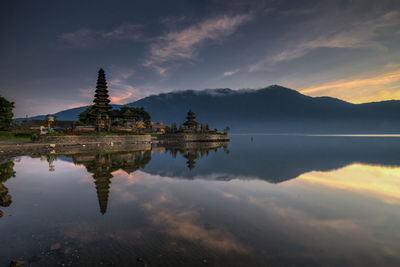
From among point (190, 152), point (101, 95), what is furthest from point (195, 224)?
point (101, 95)

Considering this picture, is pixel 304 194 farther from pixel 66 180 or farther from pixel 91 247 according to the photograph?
pixel 66 180

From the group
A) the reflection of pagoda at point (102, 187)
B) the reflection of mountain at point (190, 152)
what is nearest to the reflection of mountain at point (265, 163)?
the reflection of mountain at point (190, 152)

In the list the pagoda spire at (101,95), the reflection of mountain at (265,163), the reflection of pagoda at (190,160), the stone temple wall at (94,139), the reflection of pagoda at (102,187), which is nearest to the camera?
the reflection of pagoda at (102,187)

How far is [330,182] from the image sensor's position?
14.5m

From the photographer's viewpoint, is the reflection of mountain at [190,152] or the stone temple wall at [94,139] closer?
the reflection of mountain at [190,152]

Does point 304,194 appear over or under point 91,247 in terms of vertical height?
under


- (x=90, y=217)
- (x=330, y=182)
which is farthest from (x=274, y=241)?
(x=330, y=182)

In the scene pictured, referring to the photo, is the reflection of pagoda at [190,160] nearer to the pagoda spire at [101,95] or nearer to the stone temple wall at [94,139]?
the stone temple wall at [94,139]

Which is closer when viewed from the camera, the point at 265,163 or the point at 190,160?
the point at 265,163

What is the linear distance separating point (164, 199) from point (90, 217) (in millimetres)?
3503

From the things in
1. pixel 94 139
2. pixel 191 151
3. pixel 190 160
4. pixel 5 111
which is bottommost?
pixel 191 151

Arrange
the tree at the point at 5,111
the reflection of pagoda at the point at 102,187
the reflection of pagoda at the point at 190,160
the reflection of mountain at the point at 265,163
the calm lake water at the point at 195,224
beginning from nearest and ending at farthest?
1. the calm lake water at the point at 195,224
2. the reflection of pagoda at the point at 102,187
3. the reflection of mountain at the point at 265,163
4. the reflection of pagoda at the point at 190,160
5. the tree at the point at 5,111

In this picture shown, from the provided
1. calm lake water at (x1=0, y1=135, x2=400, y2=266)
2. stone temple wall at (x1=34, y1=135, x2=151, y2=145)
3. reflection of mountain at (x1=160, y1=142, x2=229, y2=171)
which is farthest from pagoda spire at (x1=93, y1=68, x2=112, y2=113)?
calm lake water at (x1=0, y1=135, x2=400, y2=266)

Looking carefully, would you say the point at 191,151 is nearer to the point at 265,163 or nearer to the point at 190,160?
the point at 190,160
